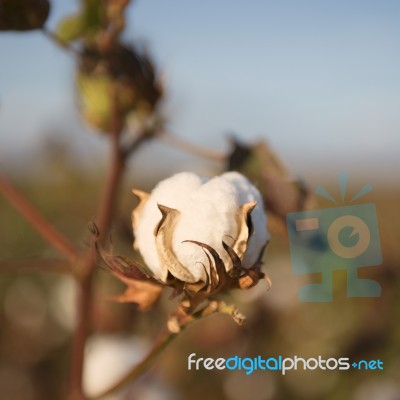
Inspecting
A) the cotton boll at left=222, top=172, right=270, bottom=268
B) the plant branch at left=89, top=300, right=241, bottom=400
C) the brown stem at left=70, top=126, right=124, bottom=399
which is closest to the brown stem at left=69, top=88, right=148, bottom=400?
the brown stem at left=70, top=126, right=124, bottom=399

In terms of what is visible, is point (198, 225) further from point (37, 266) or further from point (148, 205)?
point (37, 266)

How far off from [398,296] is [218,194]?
4.81ft

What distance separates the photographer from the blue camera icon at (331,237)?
2.79 ft

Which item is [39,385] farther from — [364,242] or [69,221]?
[364,242]

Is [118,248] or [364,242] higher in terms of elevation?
[364,242]

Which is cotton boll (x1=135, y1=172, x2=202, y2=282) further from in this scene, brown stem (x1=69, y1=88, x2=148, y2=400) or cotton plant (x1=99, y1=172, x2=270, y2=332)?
brown stem (x1=69, y1=88, x2=148, y2=400)

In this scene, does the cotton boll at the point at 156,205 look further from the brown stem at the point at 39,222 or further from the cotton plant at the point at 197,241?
the brown stem at the point at 39,222

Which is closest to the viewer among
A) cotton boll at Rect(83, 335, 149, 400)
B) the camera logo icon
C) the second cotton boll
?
the second cotton boll

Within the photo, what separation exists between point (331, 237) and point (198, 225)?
14.9 inches

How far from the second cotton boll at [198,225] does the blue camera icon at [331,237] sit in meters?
0.27

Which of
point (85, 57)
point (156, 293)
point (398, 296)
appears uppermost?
point (85, 57)

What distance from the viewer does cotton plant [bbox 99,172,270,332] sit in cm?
54

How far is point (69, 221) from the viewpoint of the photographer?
290cm

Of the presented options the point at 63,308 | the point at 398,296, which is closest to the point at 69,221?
the point at 63,308
